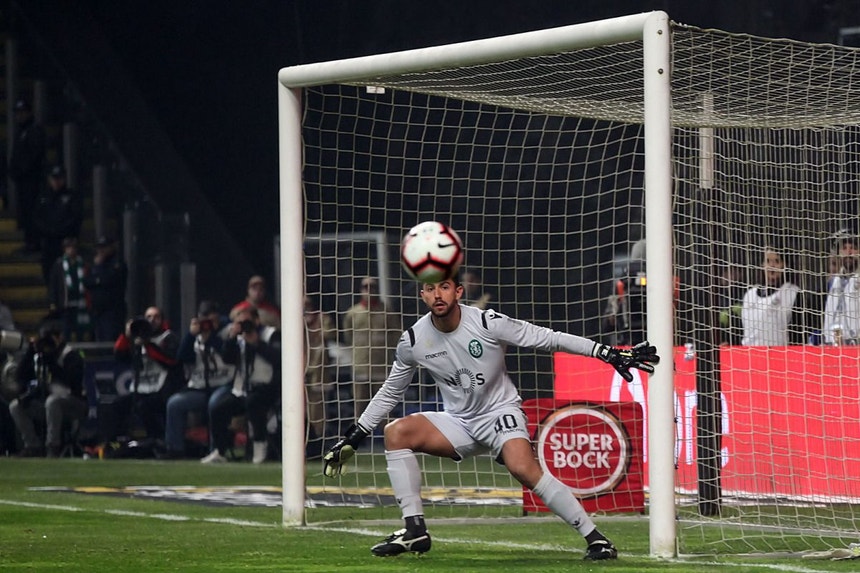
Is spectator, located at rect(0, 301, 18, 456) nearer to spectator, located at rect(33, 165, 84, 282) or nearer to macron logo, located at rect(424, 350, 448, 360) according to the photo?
spectator, located at rect(33, 165, 84, 282)

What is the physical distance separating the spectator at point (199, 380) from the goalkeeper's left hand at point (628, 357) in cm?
1104

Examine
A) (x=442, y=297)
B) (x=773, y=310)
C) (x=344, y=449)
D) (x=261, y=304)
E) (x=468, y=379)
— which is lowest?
(x=344, y=449)

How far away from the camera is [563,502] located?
27.0 ft

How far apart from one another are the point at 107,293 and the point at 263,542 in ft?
41.6

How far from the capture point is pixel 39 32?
24734 millimetres

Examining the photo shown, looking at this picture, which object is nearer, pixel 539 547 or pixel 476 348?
pixel 476 348

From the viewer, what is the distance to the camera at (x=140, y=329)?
1964 centimetres

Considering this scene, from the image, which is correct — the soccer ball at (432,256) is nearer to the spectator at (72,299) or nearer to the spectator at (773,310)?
the spectator at (773,310)

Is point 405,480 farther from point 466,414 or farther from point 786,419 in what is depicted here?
point 786,419

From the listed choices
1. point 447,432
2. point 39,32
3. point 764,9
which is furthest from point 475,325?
point 39,32

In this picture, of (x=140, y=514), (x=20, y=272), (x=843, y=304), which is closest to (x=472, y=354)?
(x=140, y=514)

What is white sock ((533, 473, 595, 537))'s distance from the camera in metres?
8.25

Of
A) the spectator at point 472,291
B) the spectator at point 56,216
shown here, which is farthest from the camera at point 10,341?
the spectator at point 472,291

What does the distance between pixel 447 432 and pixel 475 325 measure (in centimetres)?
57
